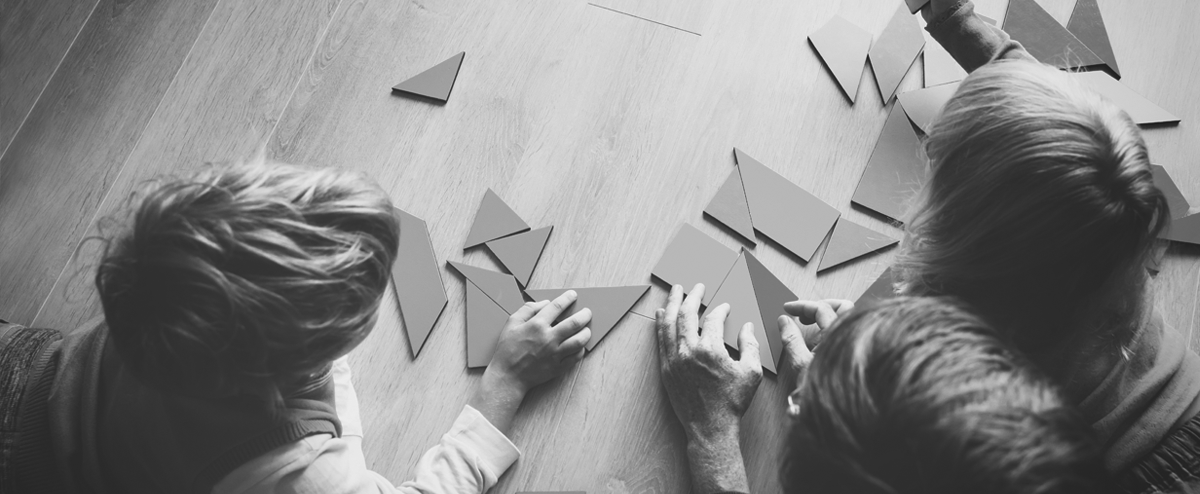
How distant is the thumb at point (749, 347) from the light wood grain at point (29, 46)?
46.5 inches

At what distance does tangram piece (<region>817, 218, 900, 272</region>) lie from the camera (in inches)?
42.1

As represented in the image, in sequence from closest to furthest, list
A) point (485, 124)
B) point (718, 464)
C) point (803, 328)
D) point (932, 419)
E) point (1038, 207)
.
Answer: point (932, 419) < point (1038, 207) < point (718, 464) < point (803, 328) < point (485, 124)

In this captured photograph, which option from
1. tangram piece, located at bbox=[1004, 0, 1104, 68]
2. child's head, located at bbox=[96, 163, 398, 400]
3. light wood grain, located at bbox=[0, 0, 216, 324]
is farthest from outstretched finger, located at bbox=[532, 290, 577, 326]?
tangram piece, located at bbox=[1004, 0, 1104, 68]

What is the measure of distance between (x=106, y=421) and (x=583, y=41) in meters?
0.85

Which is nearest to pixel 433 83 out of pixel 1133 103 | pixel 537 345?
pixel 537 345

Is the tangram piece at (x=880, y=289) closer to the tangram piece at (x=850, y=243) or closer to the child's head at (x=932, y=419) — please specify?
the tangram piece at (x=850, y=243)

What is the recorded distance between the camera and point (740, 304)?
3.43ft

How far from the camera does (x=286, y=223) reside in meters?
0.64

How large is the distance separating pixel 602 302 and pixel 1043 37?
0.85 m

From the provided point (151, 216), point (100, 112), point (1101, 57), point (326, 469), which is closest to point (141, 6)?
point (100, 112)

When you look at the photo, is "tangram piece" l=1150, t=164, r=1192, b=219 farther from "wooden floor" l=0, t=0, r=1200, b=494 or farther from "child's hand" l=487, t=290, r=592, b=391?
"child's hand" l=487, t=290, r=592, b=391

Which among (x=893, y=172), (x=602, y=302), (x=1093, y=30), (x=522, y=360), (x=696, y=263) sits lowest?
(x=522, y=360)

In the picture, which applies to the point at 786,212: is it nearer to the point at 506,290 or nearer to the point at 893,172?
the point at 893,172

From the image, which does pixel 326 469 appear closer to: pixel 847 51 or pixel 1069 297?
pixel 1069 297
